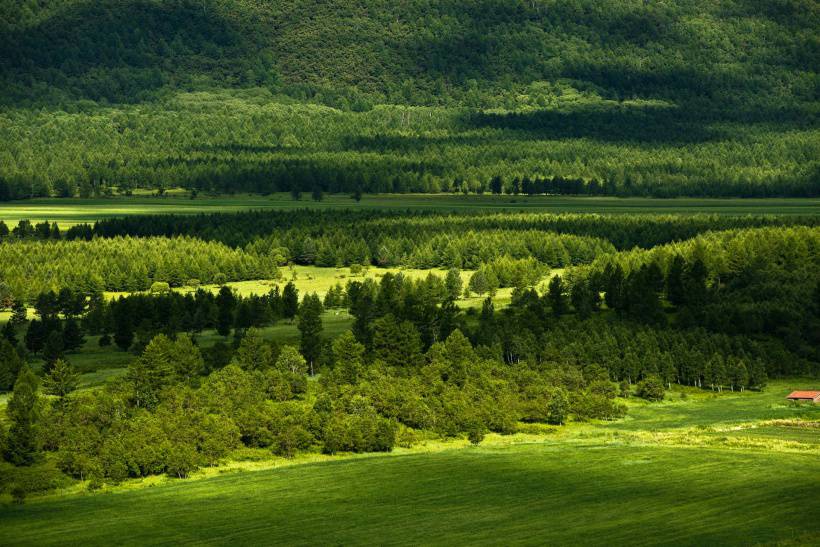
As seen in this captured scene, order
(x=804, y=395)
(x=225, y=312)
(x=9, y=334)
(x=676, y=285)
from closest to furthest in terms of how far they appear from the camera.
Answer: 1. (x=804, y=395)
2. (x=9, y=334)
3. (x=225, y=312)
4. (x=676, y=285)

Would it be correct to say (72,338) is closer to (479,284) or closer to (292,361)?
(292,361)

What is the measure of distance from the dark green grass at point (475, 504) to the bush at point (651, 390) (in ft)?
78.8

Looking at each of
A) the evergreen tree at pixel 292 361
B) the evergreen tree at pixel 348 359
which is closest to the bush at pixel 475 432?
the evergreen tree at pixel 348 359

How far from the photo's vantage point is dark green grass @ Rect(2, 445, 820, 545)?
81000 mm

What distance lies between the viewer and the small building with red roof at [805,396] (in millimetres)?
126531

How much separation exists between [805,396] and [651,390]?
14.1m

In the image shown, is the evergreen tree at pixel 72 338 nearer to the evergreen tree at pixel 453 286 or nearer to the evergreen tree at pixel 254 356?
the evergreen tree at pixel 254 356

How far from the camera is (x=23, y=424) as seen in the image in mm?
103312

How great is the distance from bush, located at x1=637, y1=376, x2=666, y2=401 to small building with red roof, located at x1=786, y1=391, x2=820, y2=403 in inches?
470

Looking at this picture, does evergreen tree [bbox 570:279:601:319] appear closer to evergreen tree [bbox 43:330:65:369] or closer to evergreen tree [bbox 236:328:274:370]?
evergreen tree [bbox 236:328:274:370]

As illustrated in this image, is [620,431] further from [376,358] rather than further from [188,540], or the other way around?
[188,540]

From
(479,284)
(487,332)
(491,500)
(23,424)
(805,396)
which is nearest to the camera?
(491,500)

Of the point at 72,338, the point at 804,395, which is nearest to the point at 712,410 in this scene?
the point at 804,395

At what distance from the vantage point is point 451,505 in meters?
89.8
